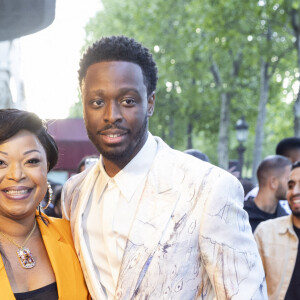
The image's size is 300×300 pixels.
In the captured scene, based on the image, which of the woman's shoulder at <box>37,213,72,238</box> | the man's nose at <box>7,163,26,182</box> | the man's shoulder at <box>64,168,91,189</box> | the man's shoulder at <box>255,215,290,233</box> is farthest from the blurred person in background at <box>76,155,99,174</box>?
the man's nose at <box>7,163,26,182</box>

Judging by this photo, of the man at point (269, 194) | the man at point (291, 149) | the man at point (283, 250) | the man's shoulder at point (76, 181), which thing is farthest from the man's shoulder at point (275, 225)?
the man at point (291, 149)

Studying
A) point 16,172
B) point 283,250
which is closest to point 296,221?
point 283,250

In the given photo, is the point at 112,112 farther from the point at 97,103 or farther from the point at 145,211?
the point at 145,211

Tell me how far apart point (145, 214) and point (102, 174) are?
0.43m

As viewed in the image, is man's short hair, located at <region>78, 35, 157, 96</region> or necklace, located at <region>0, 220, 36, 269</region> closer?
man's short hair, located at <region>78, 35, 157, 96</region>

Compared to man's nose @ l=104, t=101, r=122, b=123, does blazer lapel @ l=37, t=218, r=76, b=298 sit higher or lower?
lower

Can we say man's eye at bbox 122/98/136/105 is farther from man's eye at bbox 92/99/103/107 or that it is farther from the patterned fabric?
the patterned fabric

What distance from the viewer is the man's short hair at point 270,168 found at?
586cm

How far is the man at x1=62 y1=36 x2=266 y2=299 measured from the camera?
2299mm

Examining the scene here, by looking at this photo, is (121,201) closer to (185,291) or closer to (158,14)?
(185,291)

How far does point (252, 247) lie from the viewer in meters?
2.34

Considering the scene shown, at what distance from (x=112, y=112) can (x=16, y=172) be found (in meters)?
0.63

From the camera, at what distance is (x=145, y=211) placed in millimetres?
2438

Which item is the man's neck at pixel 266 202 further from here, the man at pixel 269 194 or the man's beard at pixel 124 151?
the man's beard at pixel 124 151
